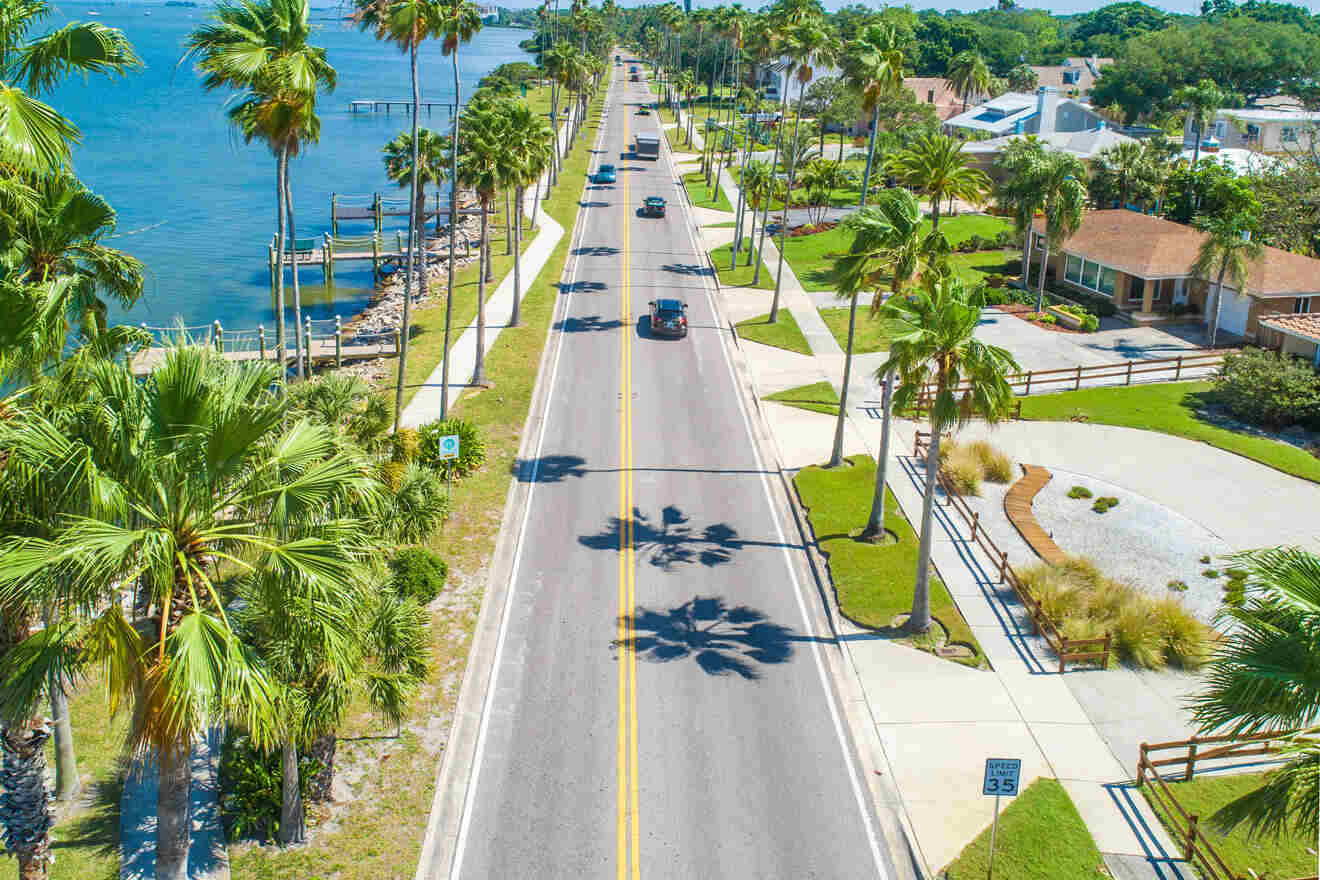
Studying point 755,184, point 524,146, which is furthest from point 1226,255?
point 755,184

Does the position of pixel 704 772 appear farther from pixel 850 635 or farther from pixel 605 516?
pixel 605 516

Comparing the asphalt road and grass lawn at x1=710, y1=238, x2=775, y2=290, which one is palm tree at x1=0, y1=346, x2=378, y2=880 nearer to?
the asphalt road

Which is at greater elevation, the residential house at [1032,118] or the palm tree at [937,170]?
the residential house at [1032,118]

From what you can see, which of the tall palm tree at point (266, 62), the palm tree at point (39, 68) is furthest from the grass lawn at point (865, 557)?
the palm tree at point (39, 68)

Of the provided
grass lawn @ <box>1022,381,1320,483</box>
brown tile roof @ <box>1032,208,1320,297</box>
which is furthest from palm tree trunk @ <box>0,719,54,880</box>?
brown tile roof @ <box>1032,208,1320,297</box>

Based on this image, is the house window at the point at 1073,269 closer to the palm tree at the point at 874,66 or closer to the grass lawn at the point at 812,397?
the grass lawn at the point at 812,397
